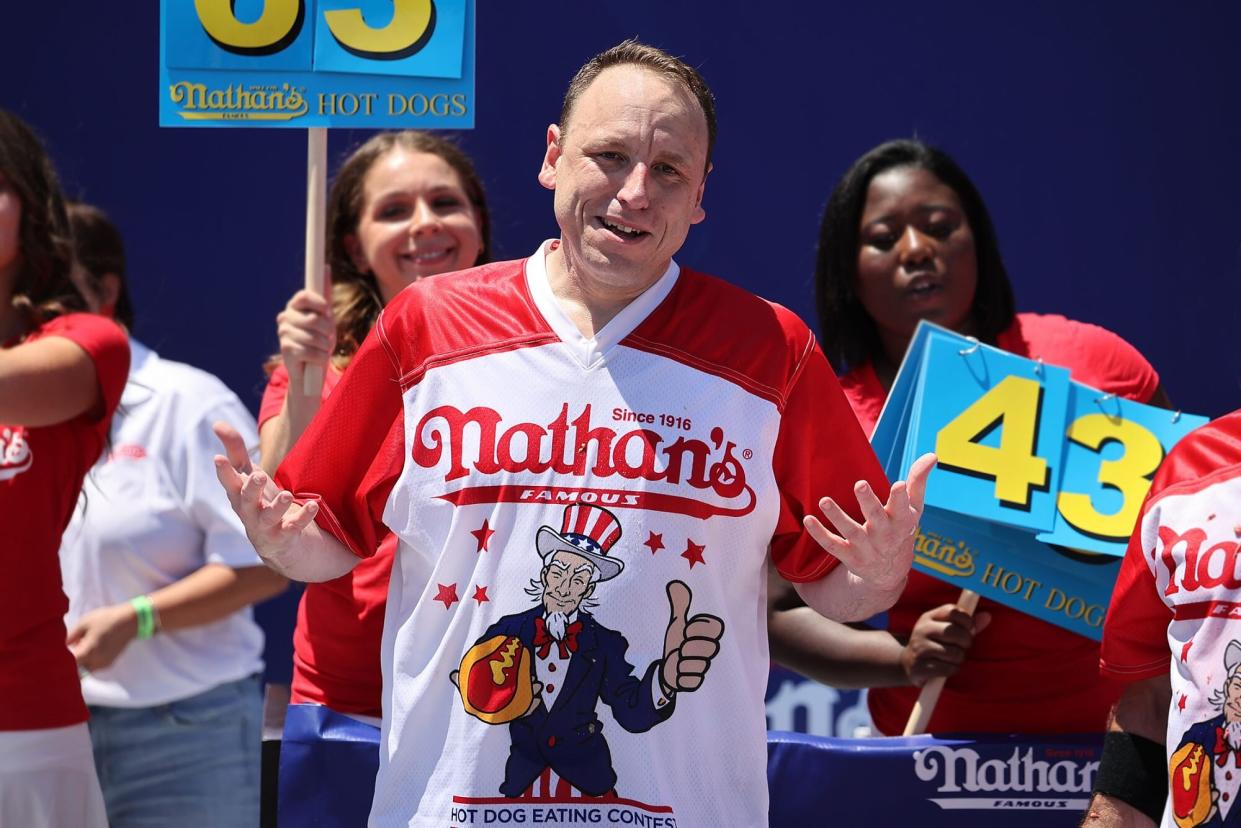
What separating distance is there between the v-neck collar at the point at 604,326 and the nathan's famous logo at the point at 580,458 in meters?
0.09

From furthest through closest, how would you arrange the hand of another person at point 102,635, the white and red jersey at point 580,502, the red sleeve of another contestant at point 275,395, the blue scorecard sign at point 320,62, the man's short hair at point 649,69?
the hand of another person at point 102,635
the red sleeve of another contestant at point 275,395
the blue scorecard sign at point 320,62
the man's short hair at point 649,69
the white and red jersey at point 580,502

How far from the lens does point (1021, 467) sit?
3012 mm

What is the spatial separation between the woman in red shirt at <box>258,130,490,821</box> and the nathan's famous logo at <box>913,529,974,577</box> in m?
0.97

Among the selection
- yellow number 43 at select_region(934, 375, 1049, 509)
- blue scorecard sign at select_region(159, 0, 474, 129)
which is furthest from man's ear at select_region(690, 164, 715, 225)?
yellow number 43 at select_region(934, 375, 1049, 509)

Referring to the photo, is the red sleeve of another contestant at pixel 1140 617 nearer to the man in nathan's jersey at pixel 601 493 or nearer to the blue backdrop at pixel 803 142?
the man in nathan's jersey at pixel 601 493

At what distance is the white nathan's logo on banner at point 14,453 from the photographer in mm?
2908

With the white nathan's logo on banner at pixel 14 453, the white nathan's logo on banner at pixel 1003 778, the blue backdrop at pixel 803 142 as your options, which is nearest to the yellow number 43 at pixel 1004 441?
the white nathan's logo on banner at pixel 1003 778

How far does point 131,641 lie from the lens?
371cm

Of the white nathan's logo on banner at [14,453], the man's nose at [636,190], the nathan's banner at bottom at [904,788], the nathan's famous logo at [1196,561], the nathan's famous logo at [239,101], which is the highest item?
the nathan's famous logo at [239,101]

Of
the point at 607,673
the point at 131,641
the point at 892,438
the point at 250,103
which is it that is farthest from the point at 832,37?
the point at 607,673

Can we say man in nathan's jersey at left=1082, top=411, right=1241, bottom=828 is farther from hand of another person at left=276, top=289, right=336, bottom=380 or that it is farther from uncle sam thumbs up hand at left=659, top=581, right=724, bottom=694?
hand of another person at left=276, top=289, right=336, bottom=380

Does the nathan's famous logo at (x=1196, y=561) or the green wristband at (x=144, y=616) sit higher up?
the nathan's famous logo at (x=1196, y=561)

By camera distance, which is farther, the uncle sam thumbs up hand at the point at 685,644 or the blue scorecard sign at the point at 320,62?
the blue scorecard sign at the point at 320,62

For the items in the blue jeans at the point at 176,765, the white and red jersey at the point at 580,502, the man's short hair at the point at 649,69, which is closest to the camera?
the white and red jersey at the point at 580,502
